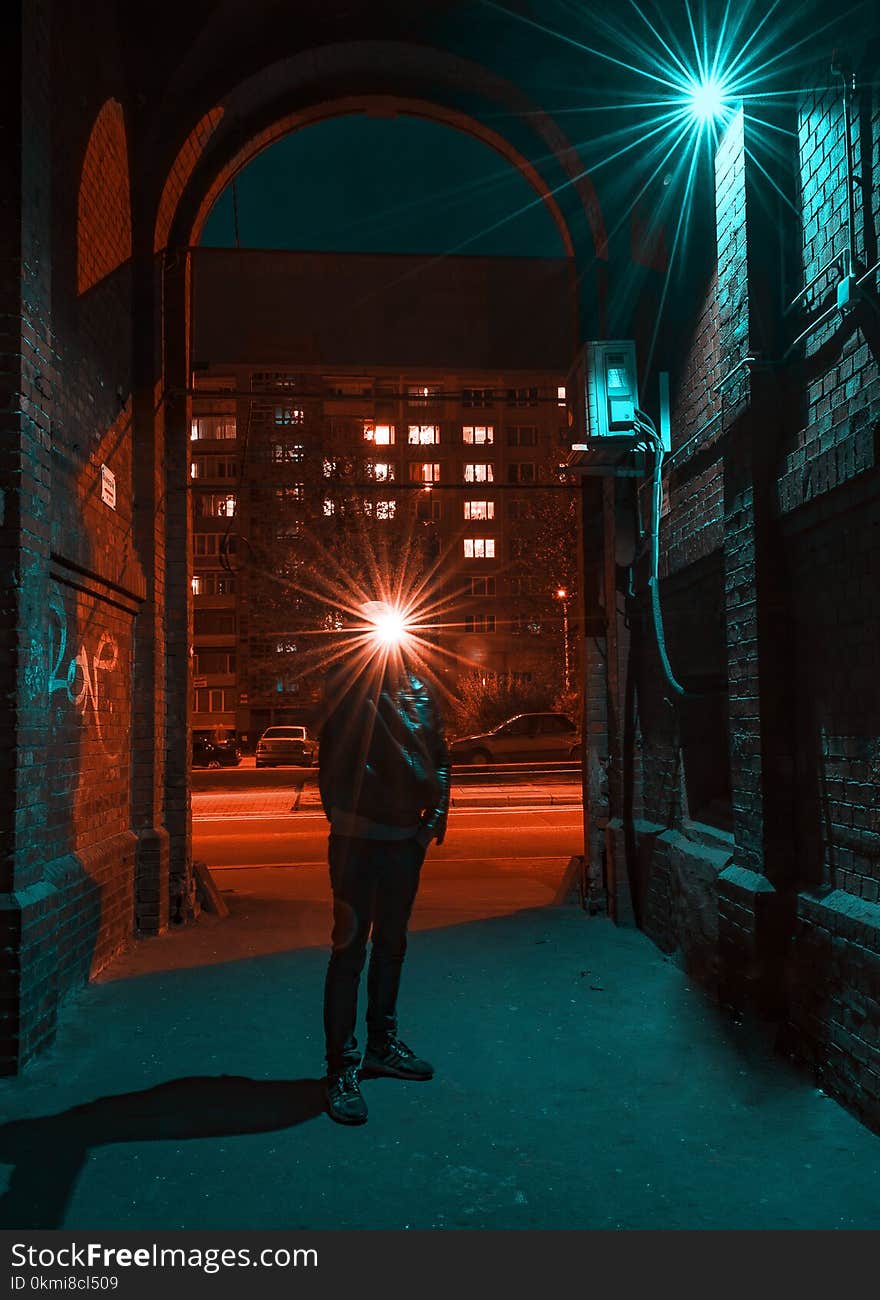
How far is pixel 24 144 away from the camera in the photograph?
5.50 meters

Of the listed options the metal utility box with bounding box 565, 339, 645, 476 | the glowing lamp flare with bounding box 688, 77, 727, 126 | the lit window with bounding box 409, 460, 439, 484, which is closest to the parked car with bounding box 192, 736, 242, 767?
the lit window with bounding box 409, 460, 439, 484

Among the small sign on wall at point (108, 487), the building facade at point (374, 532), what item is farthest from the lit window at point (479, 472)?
the small sign on wall at point (108, 487)

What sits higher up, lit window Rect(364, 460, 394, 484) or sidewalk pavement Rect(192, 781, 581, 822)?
lit window Rect(364, 460, 394, 484)

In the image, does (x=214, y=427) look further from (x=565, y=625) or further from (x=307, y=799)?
(x=307, y=799)

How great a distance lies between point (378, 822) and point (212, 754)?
3241 cm

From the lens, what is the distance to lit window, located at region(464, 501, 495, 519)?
56594 mm

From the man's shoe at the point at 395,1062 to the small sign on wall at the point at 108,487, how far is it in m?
4.26

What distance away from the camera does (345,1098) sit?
14.5ft


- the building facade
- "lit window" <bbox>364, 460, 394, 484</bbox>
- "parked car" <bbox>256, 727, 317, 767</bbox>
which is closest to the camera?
"parked car" <bbox>256, 727, 317, 767</bbox>

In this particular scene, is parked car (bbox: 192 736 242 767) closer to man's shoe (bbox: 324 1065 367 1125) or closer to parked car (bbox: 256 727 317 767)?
parked car (bbox: 256 727 317 767)

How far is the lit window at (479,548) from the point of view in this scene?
5672 centimetres

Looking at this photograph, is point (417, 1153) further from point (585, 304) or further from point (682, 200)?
point (585, 304)

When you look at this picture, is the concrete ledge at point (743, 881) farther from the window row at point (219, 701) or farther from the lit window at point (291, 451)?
the window row at point (219, 701)

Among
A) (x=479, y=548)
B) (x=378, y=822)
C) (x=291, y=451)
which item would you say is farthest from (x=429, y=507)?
(x=378, y=822)
